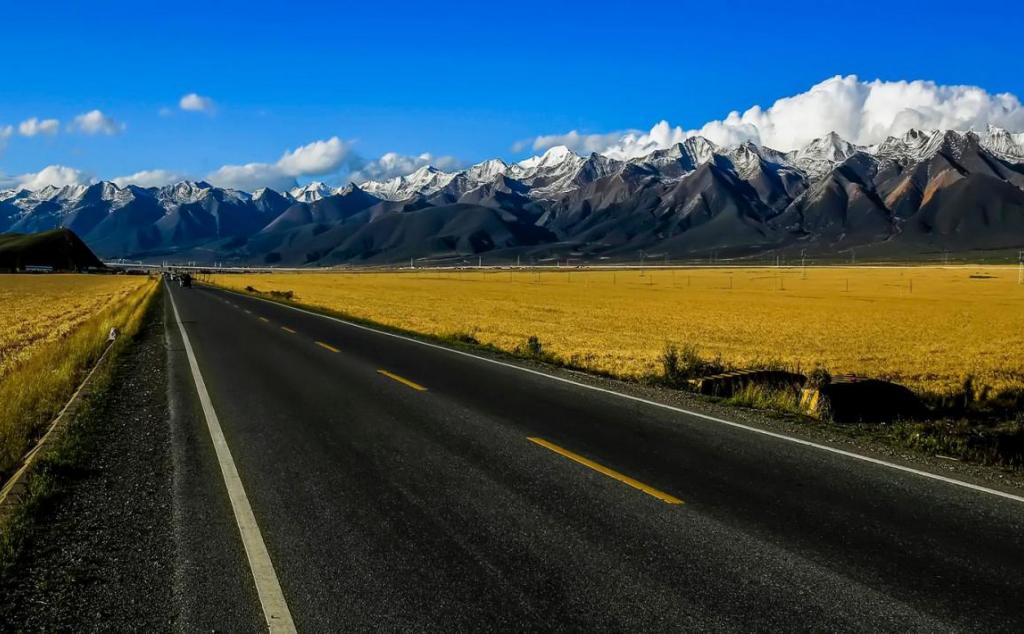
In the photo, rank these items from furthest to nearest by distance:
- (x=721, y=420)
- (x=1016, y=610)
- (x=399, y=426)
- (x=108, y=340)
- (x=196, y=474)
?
1. (x=108, y=340)
2. (x=721, y=420)
3. (x=399, y=426)
4. (x=196, y=474)
5. (x=1016, y=610)

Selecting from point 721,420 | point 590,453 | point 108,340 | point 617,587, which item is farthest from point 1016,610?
point 108,340

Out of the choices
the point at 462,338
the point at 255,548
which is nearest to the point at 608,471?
the point at 255,548

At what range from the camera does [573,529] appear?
641 centimetres

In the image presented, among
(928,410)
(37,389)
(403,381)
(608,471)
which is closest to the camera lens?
(608,471)

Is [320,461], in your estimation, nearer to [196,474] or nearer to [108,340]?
[196,474]

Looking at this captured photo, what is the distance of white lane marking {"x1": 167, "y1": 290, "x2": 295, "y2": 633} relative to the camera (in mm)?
4910

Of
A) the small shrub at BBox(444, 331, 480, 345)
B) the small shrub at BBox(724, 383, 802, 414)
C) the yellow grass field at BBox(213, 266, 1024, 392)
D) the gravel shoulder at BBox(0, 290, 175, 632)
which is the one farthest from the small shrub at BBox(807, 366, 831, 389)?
the small shrub at BBox(444, 331, 480, 345)

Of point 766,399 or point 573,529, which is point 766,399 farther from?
point 573,529

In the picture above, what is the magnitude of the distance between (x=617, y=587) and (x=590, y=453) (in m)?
3.89

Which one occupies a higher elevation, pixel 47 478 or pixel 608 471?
pixel 47 478

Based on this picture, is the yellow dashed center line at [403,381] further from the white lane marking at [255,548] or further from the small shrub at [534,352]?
the small shrub at [534,352]

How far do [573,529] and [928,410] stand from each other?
10976 mm

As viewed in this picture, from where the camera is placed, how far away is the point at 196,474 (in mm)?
8234

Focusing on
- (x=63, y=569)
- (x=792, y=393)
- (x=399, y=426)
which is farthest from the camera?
(x=792, y=393)
